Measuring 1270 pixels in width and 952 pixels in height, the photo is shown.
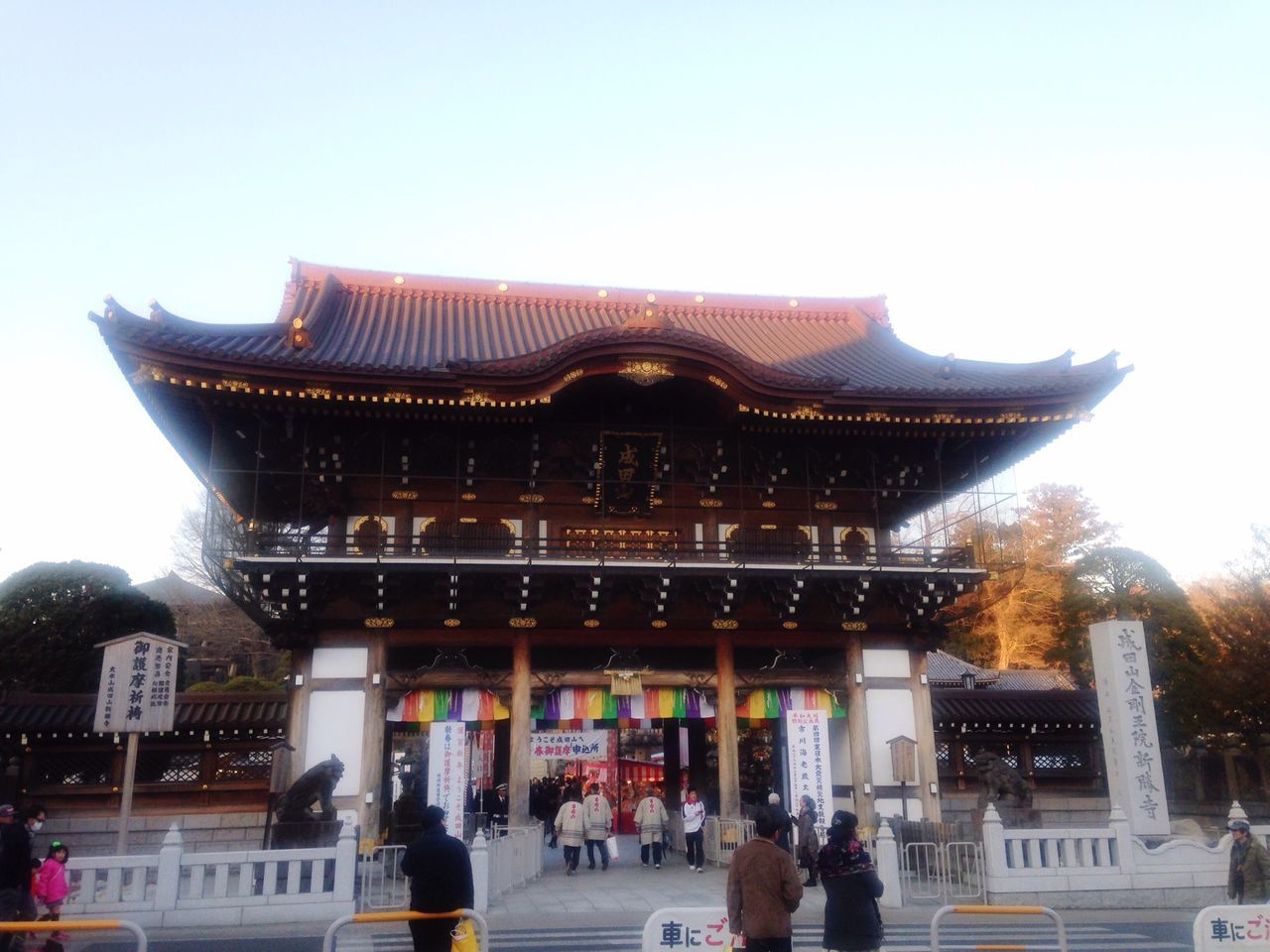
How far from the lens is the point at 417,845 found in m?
8.20

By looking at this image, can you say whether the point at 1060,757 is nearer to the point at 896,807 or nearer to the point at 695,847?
the point at 896,807

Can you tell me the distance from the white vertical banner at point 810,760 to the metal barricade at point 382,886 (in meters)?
7.30

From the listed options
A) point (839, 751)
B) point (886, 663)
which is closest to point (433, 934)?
point (839, 751)

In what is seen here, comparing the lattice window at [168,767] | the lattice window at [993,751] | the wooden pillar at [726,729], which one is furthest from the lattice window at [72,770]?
the lattice window at [993,751]

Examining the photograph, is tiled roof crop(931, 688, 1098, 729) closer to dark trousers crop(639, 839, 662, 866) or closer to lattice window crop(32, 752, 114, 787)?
dark trousers crop(639, 839, 662, 866)

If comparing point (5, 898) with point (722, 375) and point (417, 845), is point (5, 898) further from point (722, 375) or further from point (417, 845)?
point (722, 375)

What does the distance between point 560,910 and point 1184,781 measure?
20663mm

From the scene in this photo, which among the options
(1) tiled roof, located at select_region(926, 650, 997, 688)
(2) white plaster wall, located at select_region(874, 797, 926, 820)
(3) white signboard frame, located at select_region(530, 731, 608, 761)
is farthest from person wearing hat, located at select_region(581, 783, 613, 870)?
(1) tiled roof, located at select_region(926, 650, 997, 688)

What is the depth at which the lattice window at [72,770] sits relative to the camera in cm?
1836

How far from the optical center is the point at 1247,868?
1247 cm

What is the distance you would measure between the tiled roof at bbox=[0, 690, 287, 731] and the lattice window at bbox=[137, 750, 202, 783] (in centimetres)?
68

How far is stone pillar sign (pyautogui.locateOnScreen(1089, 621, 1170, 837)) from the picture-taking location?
16.4 metres

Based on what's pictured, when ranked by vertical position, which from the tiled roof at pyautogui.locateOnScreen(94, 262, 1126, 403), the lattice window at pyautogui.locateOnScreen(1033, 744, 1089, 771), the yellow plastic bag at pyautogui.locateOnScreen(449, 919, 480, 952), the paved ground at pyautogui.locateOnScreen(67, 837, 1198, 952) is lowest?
the paved ground at pyautogui.locateOnScreen(67, 837, 1198, 952)

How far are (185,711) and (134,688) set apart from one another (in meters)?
3.43
